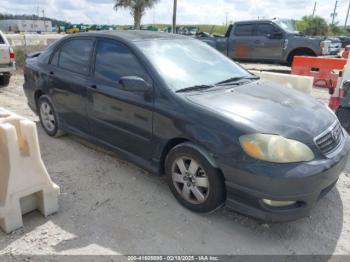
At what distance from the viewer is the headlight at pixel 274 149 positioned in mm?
2523

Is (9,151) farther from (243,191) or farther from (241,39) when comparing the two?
(241,39)

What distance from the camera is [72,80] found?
4.16 m

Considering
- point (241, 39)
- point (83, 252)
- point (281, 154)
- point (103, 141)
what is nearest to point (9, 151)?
point (83, 252)

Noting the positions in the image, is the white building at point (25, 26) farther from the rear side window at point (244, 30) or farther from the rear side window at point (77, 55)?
the rear side window at point (77, 55)

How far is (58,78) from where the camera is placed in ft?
14.5

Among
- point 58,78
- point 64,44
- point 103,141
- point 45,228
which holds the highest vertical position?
point 64,44

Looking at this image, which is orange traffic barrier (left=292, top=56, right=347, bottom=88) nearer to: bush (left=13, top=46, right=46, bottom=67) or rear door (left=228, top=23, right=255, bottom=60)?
rear door (left=228, top=23, right=255, bottom=60)

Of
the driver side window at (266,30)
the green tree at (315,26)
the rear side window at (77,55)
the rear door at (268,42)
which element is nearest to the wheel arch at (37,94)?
the rear side window at (77,55)

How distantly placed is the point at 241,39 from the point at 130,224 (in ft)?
37.5

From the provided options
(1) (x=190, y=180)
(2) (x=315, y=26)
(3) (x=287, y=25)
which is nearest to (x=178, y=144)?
(1) (x=190, y=180)

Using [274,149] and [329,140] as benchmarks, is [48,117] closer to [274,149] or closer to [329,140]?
[274,149]

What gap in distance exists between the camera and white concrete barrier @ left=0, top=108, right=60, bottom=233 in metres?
2.72

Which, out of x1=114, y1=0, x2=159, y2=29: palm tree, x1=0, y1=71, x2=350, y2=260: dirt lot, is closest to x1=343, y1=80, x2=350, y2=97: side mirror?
x1=0, y1=71, x2=350, y2=260: dirt lot

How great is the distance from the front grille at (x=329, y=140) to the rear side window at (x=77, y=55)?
2.74 meters
